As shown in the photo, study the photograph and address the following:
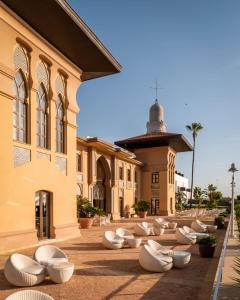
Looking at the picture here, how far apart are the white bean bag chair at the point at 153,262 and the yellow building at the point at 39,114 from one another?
5.58 meters

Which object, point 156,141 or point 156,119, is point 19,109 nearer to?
point 156,141

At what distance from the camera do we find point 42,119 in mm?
16531

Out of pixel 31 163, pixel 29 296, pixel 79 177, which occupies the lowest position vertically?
pixel 29 296

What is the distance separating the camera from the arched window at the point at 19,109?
1440 cm

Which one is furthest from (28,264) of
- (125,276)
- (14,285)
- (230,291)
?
(230,291)

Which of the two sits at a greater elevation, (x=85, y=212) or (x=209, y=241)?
(x=209, y=241)

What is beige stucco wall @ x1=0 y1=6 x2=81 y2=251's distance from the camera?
43.7 ft

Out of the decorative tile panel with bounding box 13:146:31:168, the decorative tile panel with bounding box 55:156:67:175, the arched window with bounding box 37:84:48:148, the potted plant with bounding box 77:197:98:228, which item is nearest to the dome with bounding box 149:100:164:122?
the potted plant with bounding box 77:197:98:228

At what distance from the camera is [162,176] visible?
41625 millimetres

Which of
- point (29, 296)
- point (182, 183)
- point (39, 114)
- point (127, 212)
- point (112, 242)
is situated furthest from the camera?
point (182, 183)

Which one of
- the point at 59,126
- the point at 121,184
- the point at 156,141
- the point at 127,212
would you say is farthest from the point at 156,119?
the point at 59,126

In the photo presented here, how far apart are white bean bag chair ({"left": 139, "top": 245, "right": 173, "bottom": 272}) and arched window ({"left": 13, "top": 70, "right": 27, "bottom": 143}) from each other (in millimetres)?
7262

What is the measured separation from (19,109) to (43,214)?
504 centimetres

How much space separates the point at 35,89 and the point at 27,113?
3.78ft
